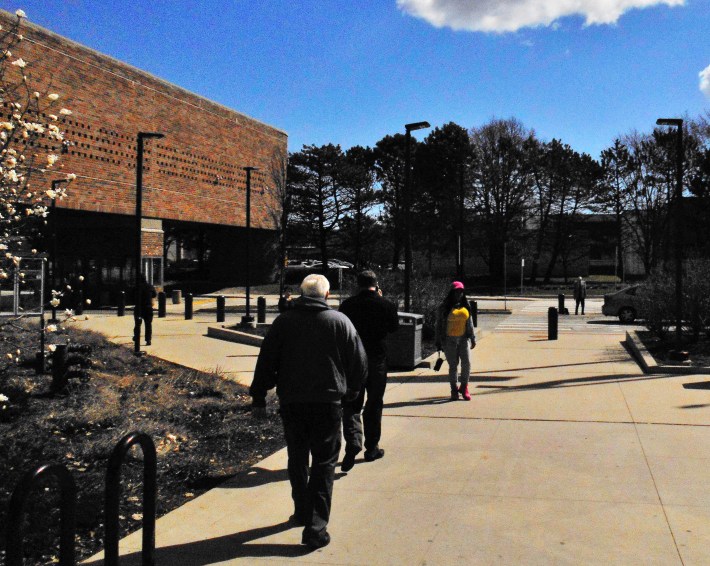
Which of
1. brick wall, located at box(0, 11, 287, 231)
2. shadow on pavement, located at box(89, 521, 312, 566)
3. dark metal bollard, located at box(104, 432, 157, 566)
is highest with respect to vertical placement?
brick wall, located at box(0, 11, 287, 231)

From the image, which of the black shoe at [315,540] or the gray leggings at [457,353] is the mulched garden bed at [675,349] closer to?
the gray leggings at [457,353]

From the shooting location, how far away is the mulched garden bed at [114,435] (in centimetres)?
555

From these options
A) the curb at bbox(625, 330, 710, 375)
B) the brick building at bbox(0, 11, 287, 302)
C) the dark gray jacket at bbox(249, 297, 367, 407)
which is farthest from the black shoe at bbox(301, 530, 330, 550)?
the brick building at bbox(0, 11, 287, 302)

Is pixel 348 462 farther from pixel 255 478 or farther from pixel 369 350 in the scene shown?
pixel 369 350

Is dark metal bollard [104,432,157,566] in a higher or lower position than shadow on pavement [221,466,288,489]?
higher

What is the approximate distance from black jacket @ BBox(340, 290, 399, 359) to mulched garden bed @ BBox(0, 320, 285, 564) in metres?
1.71

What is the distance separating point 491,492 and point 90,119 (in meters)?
30.7

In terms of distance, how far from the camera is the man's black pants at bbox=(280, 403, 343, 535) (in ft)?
15.9

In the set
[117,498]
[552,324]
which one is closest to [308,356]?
[117,498]

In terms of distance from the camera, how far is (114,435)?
7883 millimetres

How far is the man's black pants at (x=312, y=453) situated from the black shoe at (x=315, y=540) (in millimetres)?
31

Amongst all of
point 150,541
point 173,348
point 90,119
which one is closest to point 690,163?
point 90,119

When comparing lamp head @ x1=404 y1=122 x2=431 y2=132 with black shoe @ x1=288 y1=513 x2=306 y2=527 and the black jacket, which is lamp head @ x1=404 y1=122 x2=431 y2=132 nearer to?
the black jacket

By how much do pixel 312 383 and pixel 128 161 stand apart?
32114 mm
